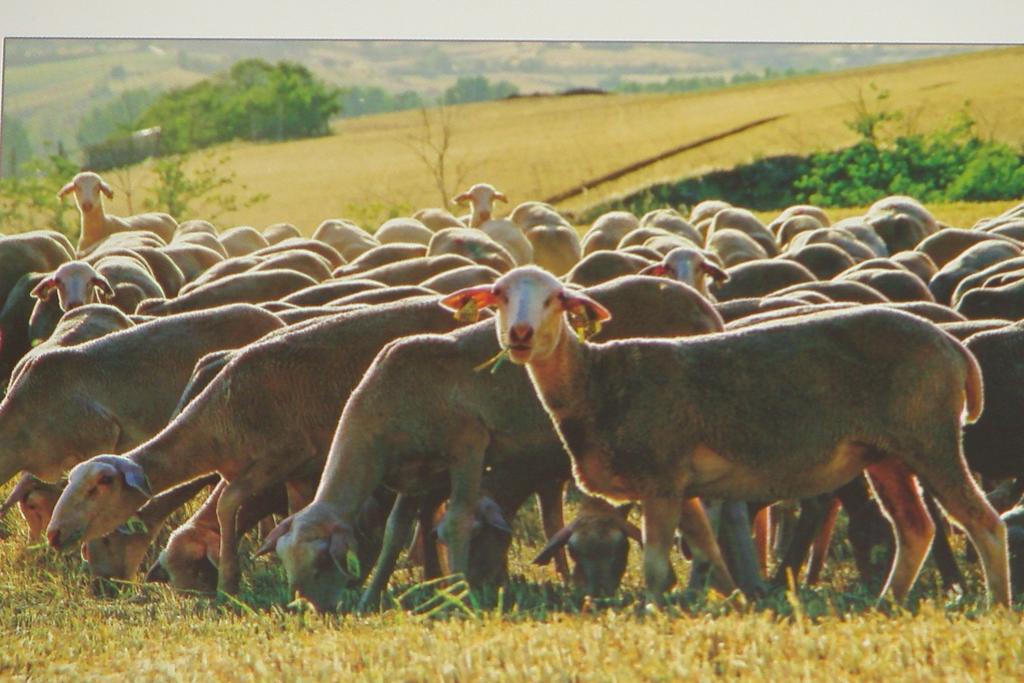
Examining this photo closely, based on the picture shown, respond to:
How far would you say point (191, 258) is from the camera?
18000 mm

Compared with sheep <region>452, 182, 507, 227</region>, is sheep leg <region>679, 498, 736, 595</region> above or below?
above

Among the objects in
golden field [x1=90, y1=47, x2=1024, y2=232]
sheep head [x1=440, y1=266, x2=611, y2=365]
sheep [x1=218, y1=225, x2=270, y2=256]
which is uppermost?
sheep head [x1=440, y1=266, x2=611, y2=365]

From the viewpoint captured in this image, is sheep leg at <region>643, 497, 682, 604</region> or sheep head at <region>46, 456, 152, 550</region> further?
sheep head at <region>46, 456, 152, 550</region>

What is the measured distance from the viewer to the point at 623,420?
25.9 feet

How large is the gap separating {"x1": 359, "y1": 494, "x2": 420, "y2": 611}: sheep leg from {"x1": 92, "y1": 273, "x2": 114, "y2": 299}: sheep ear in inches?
199

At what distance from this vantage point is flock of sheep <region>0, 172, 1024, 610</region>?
789 cm

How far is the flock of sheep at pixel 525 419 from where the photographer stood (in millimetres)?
7895

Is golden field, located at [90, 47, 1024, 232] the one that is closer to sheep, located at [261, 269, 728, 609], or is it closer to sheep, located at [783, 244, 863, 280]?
Result: sheep, located at [783, 244, 863, 280]

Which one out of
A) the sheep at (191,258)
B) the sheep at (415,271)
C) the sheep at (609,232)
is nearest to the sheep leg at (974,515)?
the sheep at (415,271)

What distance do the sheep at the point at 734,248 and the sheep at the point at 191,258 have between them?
16.1ft

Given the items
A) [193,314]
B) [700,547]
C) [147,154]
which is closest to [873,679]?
[700,547]

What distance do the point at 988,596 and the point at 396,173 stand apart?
38.3 metres

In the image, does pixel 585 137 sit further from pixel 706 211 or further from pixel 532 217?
pixel 532 217

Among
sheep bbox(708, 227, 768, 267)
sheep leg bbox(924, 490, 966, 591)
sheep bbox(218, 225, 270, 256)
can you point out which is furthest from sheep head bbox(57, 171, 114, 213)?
sheep leg bbox(924, 490, 966, 591)
